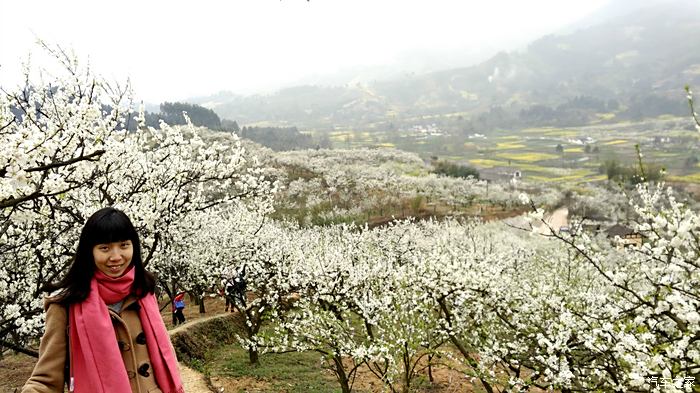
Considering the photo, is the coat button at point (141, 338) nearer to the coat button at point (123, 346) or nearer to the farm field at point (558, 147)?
the coat button at point (123, 346)

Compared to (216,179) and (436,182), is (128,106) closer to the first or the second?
(216,179)

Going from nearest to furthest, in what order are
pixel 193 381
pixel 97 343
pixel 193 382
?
pixel 97 343 → pixel 193 382 → pixel 193 381

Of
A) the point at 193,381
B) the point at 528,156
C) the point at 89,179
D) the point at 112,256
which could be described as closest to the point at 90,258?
the point at 112,256

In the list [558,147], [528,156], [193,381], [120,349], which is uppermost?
[120,349]

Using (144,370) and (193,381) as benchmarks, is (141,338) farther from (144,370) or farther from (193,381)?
(193,381)

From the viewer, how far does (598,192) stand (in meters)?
76.7

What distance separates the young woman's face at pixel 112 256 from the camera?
2.66m

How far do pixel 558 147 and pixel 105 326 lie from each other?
138 meters

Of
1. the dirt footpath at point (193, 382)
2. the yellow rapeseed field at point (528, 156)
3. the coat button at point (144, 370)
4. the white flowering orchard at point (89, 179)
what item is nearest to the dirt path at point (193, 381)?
the dirt footpath at point (193, 382)

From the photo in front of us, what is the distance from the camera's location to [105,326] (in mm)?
2545

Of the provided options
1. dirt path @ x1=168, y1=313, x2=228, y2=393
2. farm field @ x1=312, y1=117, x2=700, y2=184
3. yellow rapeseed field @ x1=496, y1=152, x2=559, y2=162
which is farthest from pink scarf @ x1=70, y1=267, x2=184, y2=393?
yellow rapeseed field @ x1=496, y1=152, x2=559, y2=162

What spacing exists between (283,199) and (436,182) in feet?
83.4

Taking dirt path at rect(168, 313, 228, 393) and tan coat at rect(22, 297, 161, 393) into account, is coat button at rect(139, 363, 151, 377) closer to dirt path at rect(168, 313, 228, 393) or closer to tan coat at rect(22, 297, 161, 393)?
tan coat at rect(22, 297, 161, 393)

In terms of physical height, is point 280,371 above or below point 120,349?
below
